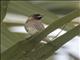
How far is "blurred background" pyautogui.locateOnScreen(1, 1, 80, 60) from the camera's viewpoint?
0.83 feet

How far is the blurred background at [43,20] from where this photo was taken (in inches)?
9.9

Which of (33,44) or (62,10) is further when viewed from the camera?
(62,10)

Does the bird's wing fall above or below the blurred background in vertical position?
below

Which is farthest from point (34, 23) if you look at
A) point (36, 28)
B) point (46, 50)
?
point (46, 50)

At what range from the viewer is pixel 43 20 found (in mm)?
311

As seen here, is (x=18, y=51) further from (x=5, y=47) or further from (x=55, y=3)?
(x=55, y=3)

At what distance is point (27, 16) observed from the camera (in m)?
0.29

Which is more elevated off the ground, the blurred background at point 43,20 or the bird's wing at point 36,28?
the blurred background at point 43,20

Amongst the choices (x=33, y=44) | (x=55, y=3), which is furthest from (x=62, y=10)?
(x=33, y=44)

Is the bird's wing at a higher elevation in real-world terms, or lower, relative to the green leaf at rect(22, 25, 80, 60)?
lower

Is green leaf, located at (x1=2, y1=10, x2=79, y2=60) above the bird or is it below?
above

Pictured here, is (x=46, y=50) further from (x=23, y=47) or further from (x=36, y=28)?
(x=36, y=28)

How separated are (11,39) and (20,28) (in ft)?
0.21

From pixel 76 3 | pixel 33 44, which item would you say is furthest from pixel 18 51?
pixel 76 3
